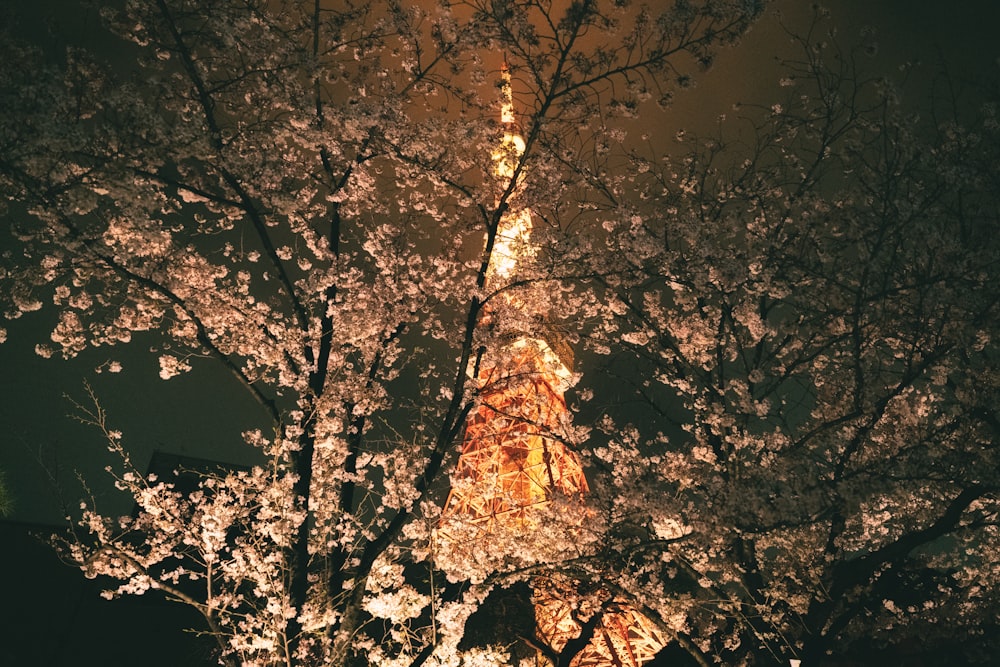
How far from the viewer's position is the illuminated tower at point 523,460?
22.2 feet

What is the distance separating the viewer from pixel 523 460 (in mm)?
17812

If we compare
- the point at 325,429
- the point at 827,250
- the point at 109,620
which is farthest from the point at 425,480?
the point at 109,620

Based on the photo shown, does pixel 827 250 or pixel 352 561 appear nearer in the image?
pixel 827 250

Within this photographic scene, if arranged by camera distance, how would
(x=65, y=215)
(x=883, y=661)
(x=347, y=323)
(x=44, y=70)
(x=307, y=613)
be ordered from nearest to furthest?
(x=44, y=70) < (x=65, y=215) < (x=307, y=613) < (x=347, y=323) < (x=883, y=661)

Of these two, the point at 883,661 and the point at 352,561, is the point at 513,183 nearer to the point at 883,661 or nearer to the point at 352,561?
the point at 352,561

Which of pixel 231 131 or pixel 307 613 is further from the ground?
pixel 231 131

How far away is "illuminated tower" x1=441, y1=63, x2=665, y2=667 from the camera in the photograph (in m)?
6.77

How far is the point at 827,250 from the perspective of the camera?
675 centimetres

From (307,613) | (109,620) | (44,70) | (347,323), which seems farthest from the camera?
(109,620)

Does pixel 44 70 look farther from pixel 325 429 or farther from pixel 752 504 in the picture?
pixel 752 504

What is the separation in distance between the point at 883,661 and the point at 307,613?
10.4 m

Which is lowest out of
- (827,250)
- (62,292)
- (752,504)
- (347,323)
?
(752,504)

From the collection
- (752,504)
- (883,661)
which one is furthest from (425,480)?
(883,661)

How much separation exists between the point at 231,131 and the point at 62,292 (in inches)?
113
